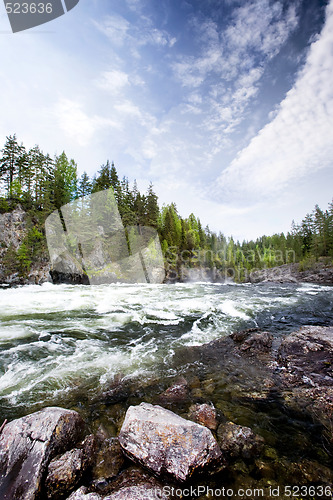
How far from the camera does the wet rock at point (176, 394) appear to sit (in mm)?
4497

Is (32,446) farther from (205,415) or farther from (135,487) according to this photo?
(205,415)

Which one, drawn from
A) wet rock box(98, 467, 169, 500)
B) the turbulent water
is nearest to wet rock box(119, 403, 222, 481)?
wet rock box(98, 467, 169, 500)

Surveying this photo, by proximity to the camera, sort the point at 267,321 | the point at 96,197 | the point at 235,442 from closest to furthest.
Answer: the point at 235,442 → the point at 267,321 → the point at 96,197

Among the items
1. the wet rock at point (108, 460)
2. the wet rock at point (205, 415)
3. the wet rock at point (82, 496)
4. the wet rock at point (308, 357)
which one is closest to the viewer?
the wet rock at point (82, 496)

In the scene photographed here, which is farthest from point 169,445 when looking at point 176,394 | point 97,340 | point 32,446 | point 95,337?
point 95,337

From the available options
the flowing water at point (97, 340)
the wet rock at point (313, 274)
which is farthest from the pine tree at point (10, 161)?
the wet rock at point (313, 274)

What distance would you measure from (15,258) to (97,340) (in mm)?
28298

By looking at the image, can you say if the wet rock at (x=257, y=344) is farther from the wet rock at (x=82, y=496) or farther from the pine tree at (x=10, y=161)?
the pine tree at (x=10, y=161)

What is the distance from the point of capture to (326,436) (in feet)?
11.4

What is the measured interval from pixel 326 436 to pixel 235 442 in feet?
5.69

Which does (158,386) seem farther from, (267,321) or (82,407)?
(267,321)

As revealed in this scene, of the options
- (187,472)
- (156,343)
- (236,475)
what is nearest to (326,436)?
(236,475)

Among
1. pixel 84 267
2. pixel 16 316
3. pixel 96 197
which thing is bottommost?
pixel 16 316

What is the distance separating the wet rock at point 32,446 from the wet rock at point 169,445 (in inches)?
39.1
